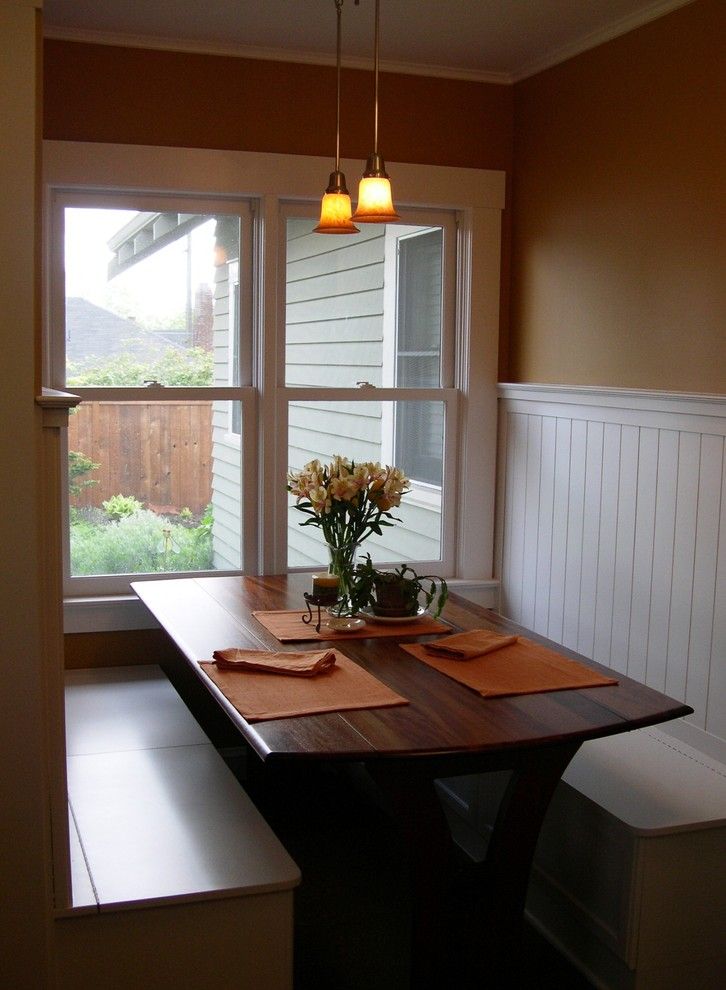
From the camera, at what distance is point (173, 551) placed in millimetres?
4086

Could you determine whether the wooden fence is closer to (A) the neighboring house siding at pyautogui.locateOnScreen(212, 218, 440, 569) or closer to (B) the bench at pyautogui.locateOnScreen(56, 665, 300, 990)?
(A) the neighboring house siding at pyautogui.locateOnScreen(212, 218, 440, 569)

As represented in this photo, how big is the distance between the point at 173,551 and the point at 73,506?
0.40 metres

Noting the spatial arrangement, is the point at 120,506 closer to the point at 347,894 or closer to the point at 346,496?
the point at 346,496

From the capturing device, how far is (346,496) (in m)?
2.99

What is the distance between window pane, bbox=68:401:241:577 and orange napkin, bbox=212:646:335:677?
143 centimetres

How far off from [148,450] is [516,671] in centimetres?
190

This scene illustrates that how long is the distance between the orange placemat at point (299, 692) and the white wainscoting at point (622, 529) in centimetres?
113

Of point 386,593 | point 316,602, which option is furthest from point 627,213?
point 316,602

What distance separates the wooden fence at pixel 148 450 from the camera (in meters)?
3.97

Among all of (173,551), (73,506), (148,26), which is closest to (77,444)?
(73,506)

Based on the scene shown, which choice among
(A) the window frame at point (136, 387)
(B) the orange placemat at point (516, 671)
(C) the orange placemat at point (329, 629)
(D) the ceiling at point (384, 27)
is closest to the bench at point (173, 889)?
(C) the orange placemat at point (329, 629)

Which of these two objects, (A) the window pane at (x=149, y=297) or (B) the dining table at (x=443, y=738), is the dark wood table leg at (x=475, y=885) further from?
(A) the window pane at (x=149, y=297)

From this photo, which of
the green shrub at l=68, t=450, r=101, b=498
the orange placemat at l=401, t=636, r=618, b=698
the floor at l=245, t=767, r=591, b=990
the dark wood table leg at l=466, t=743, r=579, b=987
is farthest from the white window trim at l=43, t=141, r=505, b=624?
the dark wood table leg at l=466, t=743, r=579, b=987

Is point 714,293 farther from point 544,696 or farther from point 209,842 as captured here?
point 209,842
